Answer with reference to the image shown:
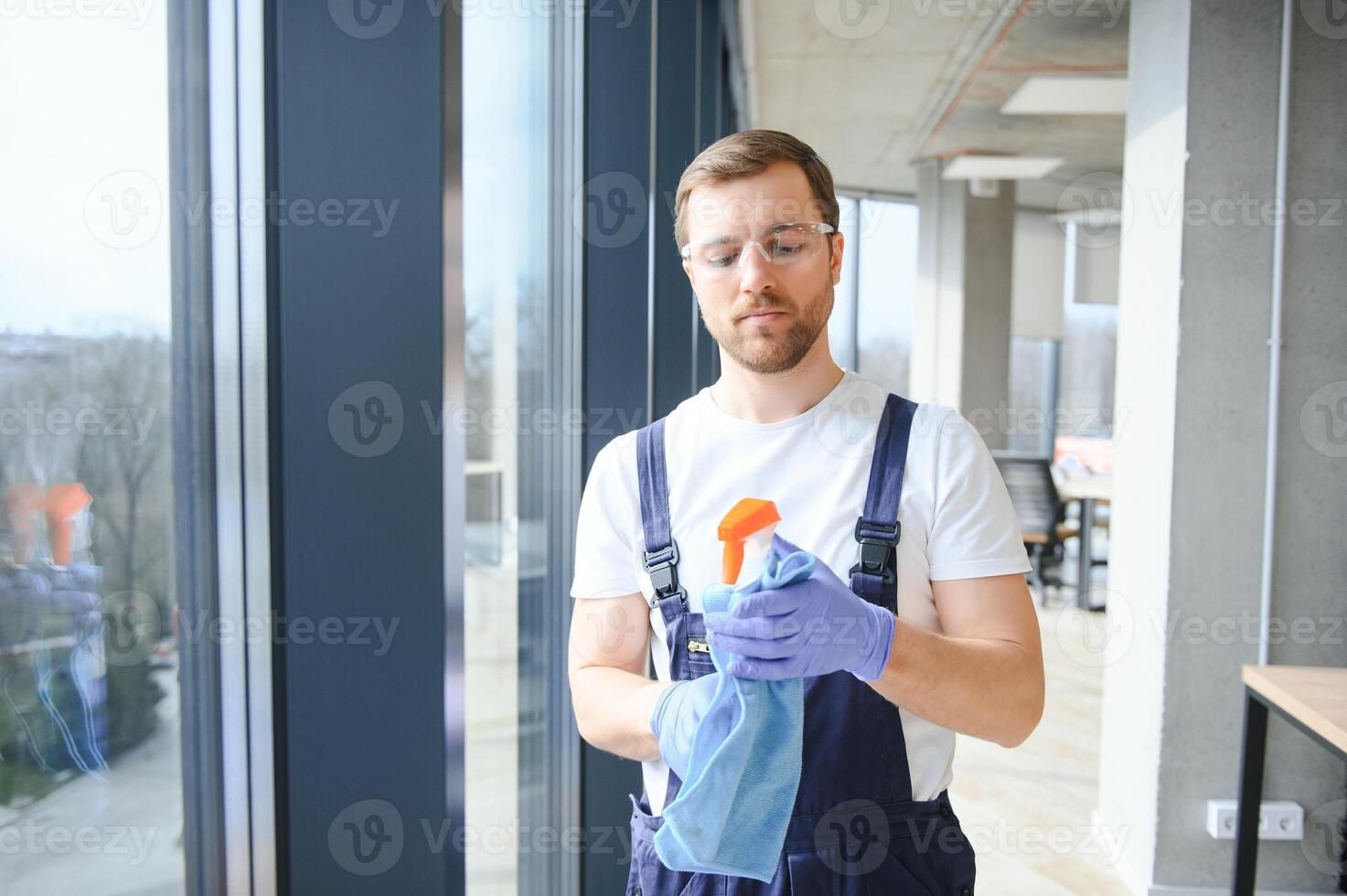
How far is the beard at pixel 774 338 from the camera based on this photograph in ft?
3.65

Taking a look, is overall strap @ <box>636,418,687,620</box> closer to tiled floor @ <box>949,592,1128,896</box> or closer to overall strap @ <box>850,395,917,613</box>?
overall strap @ <box>850,395,917,613</box>

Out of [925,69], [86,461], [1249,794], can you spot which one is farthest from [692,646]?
[925,69]

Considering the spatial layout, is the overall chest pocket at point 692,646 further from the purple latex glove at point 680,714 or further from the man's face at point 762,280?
the man's face at point 762,280

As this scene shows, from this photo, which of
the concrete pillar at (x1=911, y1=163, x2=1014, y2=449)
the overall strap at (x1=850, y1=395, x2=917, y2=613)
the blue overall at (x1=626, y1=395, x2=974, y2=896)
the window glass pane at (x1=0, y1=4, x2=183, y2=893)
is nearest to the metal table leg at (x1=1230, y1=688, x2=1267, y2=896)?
the blue overall at (x1=626, y1=395, x2=974, y2=896)

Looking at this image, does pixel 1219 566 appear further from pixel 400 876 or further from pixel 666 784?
pixel 400 876

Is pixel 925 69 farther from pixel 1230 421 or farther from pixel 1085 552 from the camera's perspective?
pixel 1085 552

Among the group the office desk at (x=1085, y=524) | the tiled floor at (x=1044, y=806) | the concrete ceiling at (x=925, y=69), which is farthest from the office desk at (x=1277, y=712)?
the office desk at (x=1085, y=524)

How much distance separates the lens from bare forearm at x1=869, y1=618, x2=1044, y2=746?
0.93 meters

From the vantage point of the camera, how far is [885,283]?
311 inches

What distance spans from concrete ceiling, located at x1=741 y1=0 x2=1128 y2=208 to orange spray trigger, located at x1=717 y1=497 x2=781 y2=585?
131 inches

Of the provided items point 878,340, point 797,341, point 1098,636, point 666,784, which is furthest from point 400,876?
point 878,340

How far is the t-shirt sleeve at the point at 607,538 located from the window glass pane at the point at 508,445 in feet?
0.77

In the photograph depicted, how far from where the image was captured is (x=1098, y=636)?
5.30 m

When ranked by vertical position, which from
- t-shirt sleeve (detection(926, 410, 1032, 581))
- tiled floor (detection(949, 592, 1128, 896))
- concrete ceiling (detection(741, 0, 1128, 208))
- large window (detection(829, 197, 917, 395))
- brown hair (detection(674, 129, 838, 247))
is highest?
concrete ceiling (detection(741, 0, 1128, 208))
